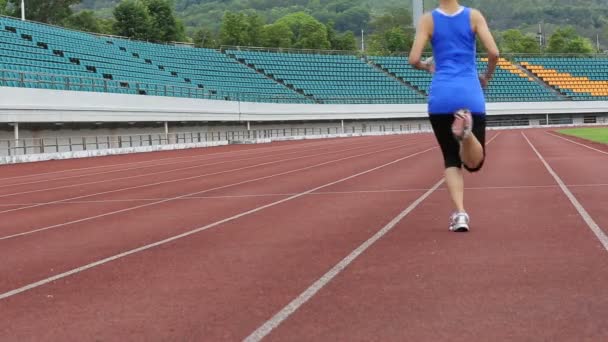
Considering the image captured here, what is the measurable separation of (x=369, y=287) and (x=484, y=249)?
1532 mm

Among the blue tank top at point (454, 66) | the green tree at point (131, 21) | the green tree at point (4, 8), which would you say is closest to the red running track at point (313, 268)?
the blue tank top at point (454, 66)

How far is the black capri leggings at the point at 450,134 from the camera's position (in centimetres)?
664

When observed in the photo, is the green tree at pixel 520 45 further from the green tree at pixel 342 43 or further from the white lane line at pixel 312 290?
the white lane line at pixel 312 290

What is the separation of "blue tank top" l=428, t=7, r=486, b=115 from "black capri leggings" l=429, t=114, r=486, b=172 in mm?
56

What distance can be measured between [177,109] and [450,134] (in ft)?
120

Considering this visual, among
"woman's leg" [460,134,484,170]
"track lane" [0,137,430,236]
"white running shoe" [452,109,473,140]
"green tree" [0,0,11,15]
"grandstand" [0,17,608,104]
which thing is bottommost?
"track lane" [0,137,430,236]

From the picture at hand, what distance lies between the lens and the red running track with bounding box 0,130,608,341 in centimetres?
405

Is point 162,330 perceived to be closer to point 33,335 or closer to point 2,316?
point 33,335

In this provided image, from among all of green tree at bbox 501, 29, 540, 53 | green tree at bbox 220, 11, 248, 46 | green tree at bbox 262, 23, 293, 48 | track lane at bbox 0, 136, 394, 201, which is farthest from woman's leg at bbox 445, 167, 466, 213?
green tree at bbox 501, 29, 540, 53

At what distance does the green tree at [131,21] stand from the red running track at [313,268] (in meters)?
63.0

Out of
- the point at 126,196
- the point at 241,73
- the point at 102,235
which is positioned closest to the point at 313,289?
the point at 102,235

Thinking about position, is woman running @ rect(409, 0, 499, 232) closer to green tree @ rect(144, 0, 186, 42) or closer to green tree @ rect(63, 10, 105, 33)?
green tree @ rect(144, 0, 186, 42)

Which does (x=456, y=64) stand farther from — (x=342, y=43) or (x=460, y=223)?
(x=342, y=43)

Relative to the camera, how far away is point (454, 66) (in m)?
6.60
